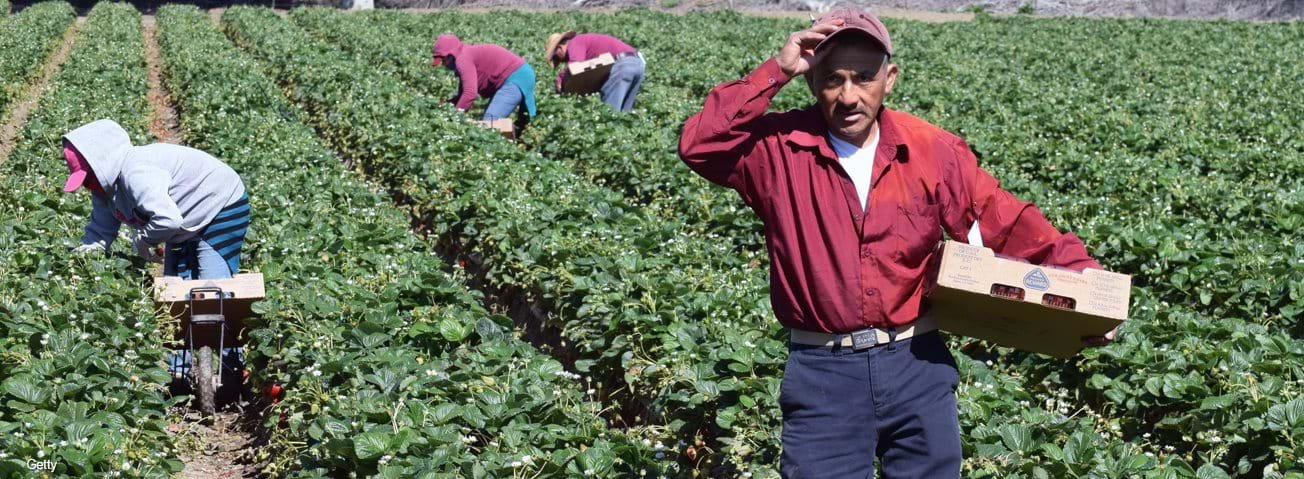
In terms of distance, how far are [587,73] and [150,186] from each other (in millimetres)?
7712

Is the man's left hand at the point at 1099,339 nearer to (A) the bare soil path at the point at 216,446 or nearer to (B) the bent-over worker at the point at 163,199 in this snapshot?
(A) the bare soil path at the point at 216,446

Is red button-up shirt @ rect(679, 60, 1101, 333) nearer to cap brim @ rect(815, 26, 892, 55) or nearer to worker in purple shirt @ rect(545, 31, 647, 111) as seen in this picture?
cap brim @ rect(815, 26, 892, 55)

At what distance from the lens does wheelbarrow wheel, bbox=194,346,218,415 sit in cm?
611

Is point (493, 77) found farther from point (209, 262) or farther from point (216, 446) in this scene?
point (216, 446)

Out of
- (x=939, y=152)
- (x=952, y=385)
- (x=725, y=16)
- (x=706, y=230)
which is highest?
(x=939, y=152)

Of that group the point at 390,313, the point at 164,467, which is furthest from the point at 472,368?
the point at 164,467

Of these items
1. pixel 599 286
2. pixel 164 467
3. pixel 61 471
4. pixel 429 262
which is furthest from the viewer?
pixel 429 262

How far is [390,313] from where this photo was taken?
5793mm

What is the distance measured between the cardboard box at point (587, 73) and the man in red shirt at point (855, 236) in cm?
1005

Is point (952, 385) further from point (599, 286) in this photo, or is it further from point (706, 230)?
point (706, 230)

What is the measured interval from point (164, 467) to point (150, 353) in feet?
3.67

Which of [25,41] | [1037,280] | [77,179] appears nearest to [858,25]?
[1037,280]

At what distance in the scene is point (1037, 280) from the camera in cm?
303

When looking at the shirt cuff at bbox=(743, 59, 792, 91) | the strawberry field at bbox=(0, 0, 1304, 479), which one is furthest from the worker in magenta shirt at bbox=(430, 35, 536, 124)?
the shirt cuff at bbox=(743, 59, 792, 91)
